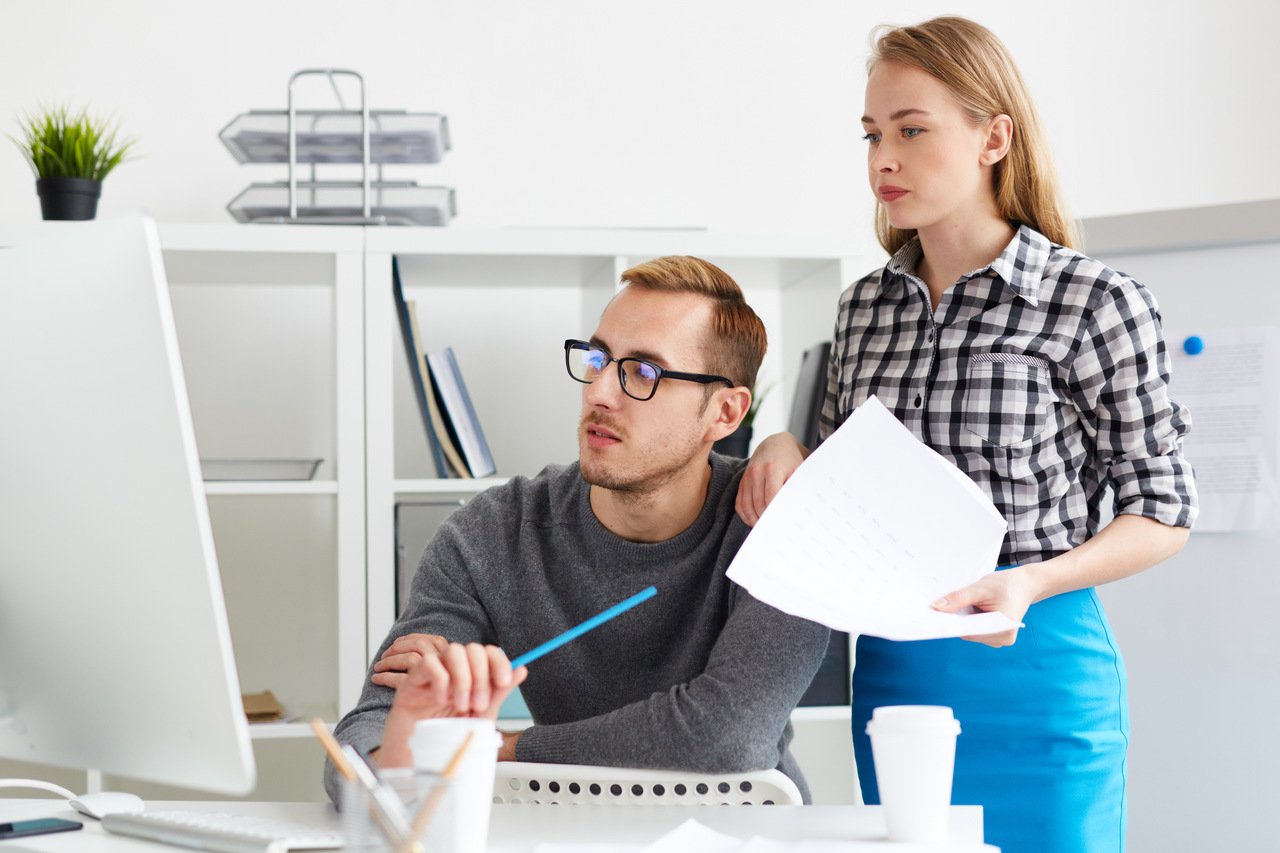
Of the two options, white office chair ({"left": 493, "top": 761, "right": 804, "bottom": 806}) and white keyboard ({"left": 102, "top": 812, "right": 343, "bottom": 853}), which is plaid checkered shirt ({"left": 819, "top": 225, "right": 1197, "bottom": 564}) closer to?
white office chair ({"left": 493, "top": 761, "right": 804, "bottom": 806})

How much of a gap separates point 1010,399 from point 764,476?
0.31 metres

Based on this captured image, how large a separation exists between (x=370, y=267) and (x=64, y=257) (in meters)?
1.40

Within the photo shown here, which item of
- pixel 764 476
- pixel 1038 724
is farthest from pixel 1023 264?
pixel 1038 724

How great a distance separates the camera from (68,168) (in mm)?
2123

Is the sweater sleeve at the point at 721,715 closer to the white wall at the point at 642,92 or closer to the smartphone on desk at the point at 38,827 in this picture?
the smartphone on desk at the point at 38,827

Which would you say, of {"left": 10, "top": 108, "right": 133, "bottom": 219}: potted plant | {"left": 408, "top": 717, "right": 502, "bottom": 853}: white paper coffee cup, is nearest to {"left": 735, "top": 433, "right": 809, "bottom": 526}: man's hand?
{"left": 408, "top": 717, "right": 502, "bottom": 853}: white paper coffee cup

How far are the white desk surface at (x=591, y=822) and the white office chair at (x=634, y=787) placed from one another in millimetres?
25

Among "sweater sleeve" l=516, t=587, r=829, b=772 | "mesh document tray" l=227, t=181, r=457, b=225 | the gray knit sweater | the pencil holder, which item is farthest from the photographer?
"mesh document tray" l=227, t=181, r=457, b=225

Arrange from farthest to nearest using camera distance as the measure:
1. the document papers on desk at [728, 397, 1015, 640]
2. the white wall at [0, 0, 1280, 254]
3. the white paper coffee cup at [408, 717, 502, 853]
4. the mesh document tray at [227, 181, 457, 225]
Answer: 1. the white wall at [0, 0, 1280, 254]
2. the mesh document tray at [227, 181, 457, 225]
3. the document papers on desk at [728, 397, 1015, 640]
4. the white paper coffee cup at [408, 717, 502, 853]

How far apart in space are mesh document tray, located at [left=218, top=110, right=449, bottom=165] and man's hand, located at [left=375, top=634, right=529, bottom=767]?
1389 mm

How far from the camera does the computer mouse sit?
107 cm

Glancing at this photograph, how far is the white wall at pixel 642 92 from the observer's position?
245cm

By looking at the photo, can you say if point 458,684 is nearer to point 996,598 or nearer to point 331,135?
point 996,598

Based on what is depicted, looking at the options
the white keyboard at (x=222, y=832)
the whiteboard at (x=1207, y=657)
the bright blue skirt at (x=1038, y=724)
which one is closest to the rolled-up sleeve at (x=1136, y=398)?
the bright blue skirt at (x=1038, y=724)
